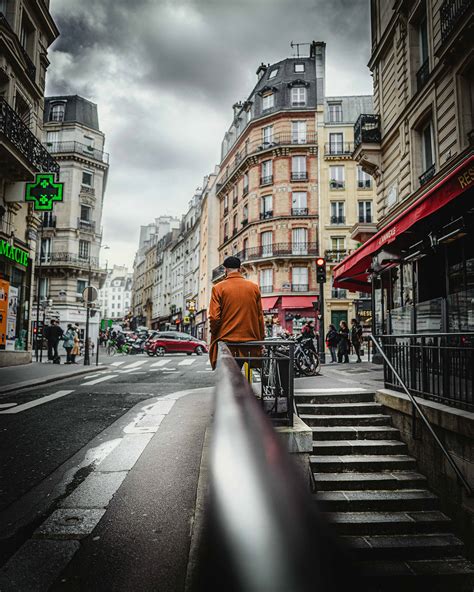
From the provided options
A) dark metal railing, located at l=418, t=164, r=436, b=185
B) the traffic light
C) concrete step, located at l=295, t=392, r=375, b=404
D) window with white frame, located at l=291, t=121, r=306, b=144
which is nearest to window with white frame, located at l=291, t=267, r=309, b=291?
window with white frame, located at l=291, t=121, r=306, b=144

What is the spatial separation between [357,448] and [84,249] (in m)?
42.2

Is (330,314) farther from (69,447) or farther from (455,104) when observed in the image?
(69,447)

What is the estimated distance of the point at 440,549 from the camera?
4832mm

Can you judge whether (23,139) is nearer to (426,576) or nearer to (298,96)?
(426,576)

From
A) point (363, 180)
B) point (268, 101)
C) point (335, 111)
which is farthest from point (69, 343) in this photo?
point (335, 111)

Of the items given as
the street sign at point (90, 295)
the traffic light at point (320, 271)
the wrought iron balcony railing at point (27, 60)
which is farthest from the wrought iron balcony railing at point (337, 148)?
the street sign at point (90, 295)

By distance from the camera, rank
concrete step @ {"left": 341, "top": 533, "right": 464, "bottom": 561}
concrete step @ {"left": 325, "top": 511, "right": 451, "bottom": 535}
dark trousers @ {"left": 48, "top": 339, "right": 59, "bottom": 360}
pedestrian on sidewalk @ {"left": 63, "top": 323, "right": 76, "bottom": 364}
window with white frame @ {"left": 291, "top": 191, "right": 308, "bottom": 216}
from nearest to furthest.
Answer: concrete step @ {"left": 341, "top": 533, "right": 464, "bottom": 561} → concrete step @ {"left": 325, "top": 511, "right": 451, "bottom": 535} → dark trousers @ {"left": 48, "top": 339, "right": 59, "bottom": 360} → pedestrian on sidewalk @ {"left": 63, "top": 323, "right": 76, "bottom": 364} → window with white frame @ {"left": 291, "top": 191, "right": 308, "bottom": 216}

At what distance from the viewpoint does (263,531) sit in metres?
0.51

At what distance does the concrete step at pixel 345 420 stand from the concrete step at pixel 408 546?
1.73 m

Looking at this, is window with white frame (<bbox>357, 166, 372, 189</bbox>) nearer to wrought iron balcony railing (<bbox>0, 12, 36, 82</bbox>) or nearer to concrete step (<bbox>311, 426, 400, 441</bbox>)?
wrought iron balcony railing (<bbox>0, 12, 36, 82</bbox>)

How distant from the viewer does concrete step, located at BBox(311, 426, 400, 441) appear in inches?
250

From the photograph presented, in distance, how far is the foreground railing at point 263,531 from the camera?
46 cm

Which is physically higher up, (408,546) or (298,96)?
(298,96)

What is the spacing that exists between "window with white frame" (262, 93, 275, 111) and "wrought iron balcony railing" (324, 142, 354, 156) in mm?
6973
